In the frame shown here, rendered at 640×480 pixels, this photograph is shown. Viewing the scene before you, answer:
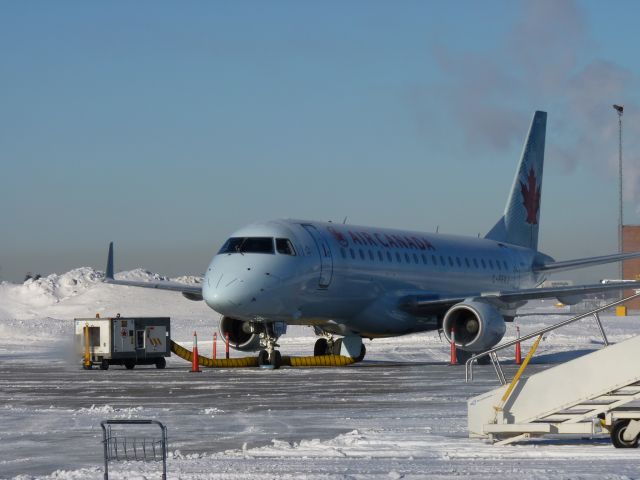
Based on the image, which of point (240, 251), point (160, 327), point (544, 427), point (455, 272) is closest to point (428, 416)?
point (544, 427)

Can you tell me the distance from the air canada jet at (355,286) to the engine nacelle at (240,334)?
0.09 feet

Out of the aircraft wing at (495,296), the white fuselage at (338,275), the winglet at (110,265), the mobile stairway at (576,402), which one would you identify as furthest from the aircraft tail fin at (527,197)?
the mobile stairway at (576,402)

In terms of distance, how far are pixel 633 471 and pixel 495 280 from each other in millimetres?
30620

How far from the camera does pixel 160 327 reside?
34.6m

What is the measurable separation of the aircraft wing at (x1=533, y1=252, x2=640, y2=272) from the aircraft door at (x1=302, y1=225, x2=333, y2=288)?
10.6 metres

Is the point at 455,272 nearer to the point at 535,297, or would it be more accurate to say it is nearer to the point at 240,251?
the point at 535,297

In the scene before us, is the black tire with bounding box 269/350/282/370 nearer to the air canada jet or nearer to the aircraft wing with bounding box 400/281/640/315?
the air canada jet

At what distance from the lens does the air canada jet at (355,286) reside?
30375 mm

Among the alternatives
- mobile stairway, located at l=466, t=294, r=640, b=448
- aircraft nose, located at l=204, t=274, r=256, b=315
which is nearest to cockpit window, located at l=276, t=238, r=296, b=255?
aircraft nose, located at l=204, t=274, r=256, b=315

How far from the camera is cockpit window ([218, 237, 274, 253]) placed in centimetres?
3088

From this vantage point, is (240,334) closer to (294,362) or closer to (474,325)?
(294,362)

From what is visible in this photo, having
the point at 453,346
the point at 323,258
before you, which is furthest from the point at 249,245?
the point at 453,346

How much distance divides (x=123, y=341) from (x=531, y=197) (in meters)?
20.0

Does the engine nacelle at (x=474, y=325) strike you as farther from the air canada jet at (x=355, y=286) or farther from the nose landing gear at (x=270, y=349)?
the nose landing gear at (x=270, y=349)
